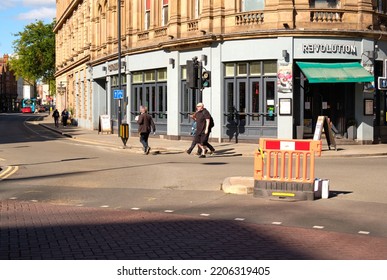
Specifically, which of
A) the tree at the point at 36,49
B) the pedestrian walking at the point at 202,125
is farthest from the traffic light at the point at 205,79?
the tree at the point at 36,49

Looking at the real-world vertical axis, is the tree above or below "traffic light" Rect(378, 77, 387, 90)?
above

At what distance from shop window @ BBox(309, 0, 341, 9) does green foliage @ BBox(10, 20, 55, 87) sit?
72.3 metres

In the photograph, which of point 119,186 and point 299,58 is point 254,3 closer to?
point 299,58

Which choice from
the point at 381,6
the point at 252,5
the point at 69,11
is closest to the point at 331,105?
the point at 381,6

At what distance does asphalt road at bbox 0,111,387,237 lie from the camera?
9.56 m

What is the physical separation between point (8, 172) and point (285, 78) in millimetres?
13365

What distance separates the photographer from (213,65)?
27562 mm

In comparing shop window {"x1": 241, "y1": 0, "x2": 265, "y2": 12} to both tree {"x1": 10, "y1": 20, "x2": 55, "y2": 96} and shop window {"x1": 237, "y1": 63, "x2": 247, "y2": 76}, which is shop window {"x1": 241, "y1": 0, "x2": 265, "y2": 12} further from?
tree {"x1": 10, "y1": 20, "x2": 55, "y2": 96}

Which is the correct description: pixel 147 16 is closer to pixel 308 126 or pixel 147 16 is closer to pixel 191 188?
pixel 308 126

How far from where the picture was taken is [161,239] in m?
7.59

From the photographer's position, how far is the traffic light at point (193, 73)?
21.5 metres

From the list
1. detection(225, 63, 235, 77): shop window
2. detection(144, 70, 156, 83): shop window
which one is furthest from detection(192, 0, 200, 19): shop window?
detection(144, 70, 156, 83): shop window

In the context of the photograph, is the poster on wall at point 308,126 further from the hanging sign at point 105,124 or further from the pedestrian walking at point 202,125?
the hanging sign at point 105,124
